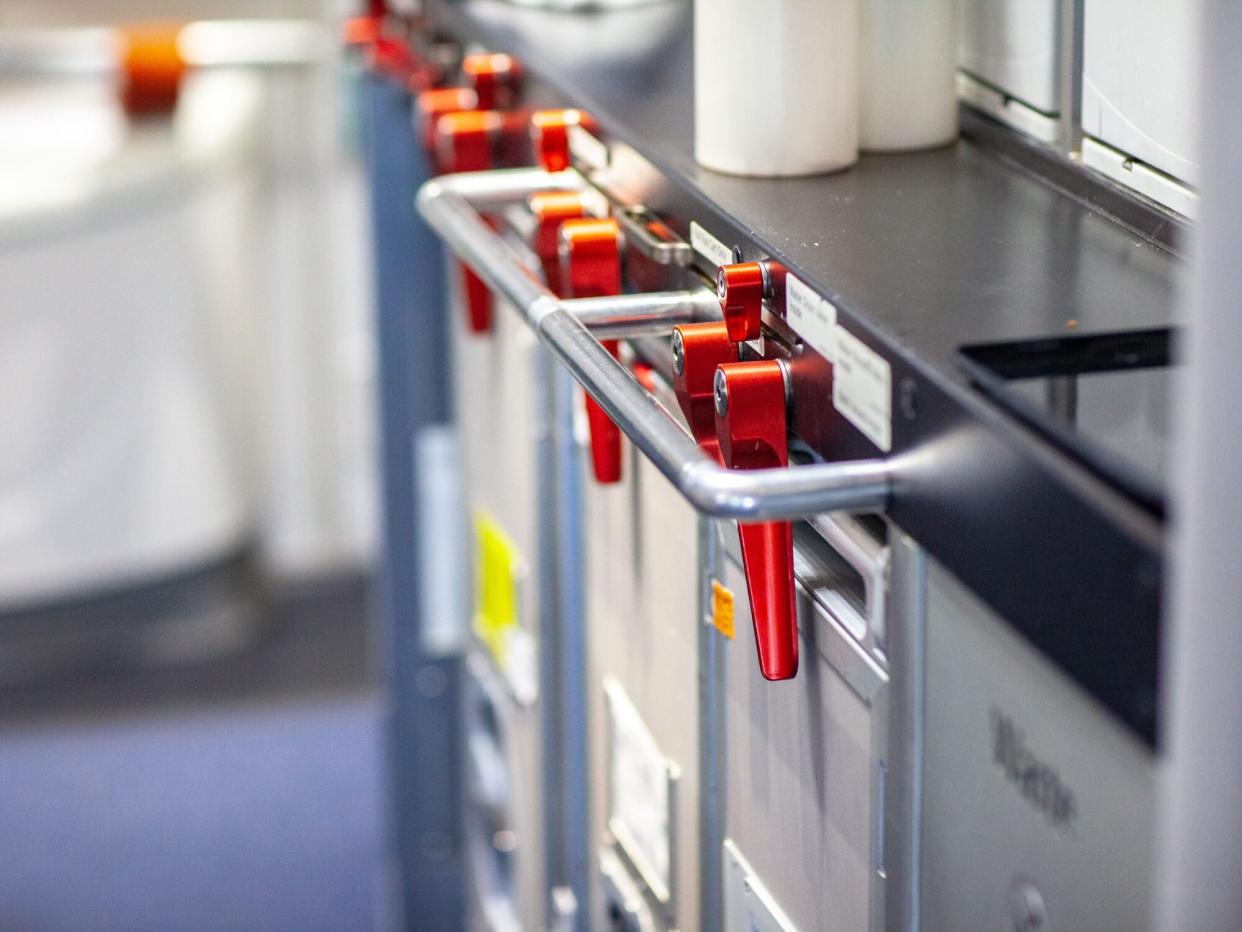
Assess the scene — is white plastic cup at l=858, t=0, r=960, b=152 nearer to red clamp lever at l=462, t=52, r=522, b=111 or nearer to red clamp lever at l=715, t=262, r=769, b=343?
red clamp lever at l=715, t=262, r=769, b=343

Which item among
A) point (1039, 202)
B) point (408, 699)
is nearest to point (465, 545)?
point (408, 699)

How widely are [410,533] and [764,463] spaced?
121cm

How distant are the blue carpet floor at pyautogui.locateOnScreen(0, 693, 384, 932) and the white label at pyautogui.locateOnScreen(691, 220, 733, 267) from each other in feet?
6.07

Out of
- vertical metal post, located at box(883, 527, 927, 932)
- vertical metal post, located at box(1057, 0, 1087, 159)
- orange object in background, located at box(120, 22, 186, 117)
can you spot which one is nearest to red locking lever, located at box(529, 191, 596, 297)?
vertical metal post, located at box(1057, 0, 1087, 159)

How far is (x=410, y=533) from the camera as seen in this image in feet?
6.68

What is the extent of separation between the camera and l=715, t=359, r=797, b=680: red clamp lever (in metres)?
0.85

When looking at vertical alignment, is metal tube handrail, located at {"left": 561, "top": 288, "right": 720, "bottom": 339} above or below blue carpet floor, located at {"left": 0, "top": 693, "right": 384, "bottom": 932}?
above

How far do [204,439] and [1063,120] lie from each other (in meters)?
2.42

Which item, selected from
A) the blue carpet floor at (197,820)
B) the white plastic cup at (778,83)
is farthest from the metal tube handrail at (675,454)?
the blue carpet floor at (197,820)

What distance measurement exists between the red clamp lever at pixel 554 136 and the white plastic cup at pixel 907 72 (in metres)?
0.23

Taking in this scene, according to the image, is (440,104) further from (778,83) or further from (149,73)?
(149,73)

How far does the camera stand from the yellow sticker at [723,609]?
1028mm

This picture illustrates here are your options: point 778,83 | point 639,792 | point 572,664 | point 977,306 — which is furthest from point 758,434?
point 572,664

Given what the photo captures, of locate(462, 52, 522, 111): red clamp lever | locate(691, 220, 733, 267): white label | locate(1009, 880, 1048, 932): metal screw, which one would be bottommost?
locate(1009, 880, 1048, 932): metal screw
